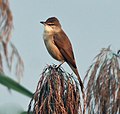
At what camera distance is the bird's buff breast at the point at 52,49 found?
5.60m

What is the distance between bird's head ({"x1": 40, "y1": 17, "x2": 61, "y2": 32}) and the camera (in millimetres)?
5927

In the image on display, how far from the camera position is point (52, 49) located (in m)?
5.65

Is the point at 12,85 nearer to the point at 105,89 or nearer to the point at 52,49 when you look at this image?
the point at 105,89

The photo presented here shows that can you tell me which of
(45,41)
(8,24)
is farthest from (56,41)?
(8,24)

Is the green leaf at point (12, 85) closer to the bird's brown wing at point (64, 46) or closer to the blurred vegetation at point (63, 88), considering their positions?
the blurred vegetation at point (63, 88)

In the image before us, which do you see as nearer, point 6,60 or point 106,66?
point 6,60

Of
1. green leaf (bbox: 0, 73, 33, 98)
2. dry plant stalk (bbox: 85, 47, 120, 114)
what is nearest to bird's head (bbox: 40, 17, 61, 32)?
dry plant stalk (bbox: 85, 47, 120, 114)

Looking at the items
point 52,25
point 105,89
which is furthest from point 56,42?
point 105,89

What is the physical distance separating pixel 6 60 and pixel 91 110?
1043mm

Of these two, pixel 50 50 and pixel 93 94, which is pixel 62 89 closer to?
pixel 93 94

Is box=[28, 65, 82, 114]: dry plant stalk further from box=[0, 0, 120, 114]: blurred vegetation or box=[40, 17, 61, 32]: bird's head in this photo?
box=[40, 17, 61, 32]: bird's head

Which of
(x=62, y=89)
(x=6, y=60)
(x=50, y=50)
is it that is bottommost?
(x=62, y=89)

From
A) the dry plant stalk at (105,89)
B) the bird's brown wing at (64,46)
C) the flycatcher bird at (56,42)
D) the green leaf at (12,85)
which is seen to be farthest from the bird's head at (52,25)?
the green leaf at (12,85)

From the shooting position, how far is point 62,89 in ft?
8.80
